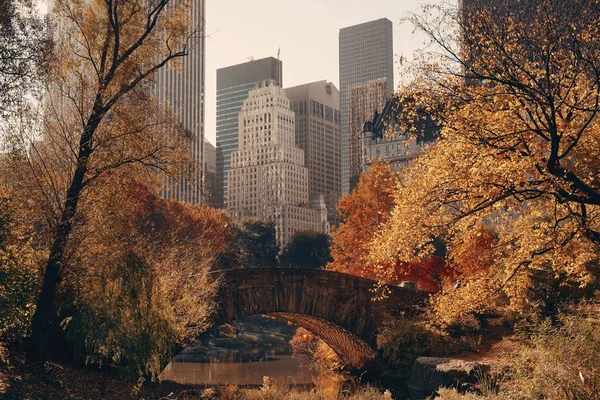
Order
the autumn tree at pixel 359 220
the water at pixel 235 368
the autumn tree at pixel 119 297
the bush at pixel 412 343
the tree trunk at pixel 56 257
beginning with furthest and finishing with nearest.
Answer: the autumn tree at pixel 359 220
the water at pixel 235 368
the bush at pixel 412 343
the tree trunk at pixel 56 257
the autumn tree at pixel 119 297

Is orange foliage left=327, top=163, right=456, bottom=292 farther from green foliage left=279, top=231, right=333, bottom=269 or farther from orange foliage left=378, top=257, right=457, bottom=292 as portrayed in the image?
green foliage left=279, top=231, right=333, bottom=269

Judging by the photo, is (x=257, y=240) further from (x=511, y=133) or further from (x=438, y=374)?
(x=511, y=133)

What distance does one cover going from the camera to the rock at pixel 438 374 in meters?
30.1

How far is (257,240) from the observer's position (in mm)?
116562

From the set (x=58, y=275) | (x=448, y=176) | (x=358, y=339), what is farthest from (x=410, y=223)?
(x=358, y=339)

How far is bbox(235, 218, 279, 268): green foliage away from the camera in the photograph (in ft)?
372

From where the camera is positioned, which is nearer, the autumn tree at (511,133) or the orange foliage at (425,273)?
the autumn tree at (511,133)

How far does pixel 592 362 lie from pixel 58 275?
16425 mm

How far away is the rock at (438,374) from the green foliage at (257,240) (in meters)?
75.5

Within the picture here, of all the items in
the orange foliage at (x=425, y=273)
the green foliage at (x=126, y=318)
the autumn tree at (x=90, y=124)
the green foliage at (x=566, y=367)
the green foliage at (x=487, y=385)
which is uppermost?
the autumn tree at (x=90, y=124)

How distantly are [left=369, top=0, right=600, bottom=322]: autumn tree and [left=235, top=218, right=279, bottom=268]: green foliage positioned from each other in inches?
3484

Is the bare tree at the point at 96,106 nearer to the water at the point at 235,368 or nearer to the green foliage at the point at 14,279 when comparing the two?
the green foliage at the point at 14,279

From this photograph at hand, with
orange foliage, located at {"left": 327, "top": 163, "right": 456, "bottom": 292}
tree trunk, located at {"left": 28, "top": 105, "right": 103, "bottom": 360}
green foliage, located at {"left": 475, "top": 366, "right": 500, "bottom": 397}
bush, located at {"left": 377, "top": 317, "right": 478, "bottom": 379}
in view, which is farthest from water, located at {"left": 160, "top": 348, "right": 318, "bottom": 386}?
tree trunk, located at {"left": 28, "top": 105, "right": 103, "bottom": 360}

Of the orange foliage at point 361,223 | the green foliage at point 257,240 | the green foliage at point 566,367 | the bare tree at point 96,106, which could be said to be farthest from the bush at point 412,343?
the green foliage at point 257,240
